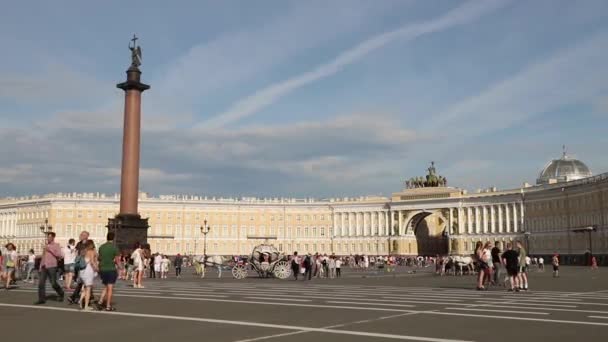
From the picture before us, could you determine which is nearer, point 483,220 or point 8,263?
point 8,263

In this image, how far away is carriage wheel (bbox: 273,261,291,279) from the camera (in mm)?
36281

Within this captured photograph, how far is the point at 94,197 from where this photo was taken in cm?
12069

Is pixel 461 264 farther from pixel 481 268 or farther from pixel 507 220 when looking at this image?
pixel 507 220

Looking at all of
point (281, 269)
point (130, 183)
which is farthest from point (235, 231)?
point (281, 269)

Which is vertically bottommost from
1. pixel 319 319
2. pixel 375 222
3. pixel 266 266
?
pixel 319 319

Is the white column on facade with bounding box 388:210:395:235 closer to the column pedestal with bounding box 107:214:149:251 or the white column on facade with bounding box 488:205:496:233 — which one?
the white column on facade with bounding box 488:205:496:233

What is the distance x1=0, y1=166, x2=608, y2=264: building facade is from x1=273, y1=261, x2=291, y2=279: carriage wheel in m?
74.4

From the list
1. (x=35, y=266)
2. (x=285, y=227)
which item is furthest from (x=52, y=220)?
(x=35, y=266)

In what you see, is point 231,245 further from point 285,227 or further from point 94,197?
point 94,197

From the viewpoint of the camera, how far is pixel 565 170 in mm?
119750

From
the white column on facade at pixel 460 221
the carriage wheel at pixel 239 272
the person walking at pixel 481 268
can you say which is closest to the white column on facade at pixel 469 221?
the white column on facade at pixel 460 221

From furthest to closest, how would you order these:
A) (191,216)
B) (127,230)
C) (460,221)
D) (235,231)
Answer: (235,231) < (191,216) < (460,221) < (127,230)

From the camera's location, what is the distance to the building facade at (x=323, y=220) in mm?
111500

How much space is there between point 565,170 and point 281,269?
96269mm
